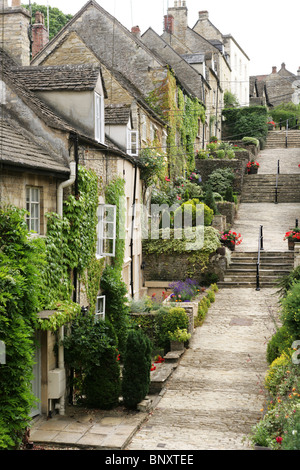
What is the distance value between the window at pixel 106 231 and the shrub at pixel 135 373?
439 centimetres

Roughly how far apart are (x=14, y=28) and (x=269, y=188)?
70.8 ft

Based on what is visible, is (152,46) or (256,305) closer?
(256,305)

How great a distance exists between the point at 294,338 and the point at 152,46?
85.5ft

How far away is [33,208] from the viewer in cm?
1172

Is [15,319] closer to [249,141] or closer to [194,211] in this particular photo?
[194,211]

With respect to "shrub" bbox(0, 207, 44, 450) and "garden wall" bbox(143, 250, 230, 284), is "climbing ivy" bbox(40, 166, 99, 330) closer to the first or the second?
"shrub" bbox(0, 207, 44, 450)

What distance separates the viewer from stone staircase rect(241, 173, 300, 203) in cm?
3328

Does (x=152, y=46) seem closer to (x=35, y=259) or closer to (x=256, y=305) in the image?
(x=256, y=305)

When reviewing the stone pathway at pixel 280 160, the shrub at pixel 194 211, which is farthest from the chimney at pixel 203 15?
the shrub at pixel 194 211

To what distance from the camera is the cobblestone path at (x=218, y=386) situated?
34.0ft

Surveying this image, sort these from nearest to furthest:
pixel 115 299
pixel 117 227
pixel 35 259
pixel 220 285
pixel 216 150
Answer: pixel 35 259 → pixel 115 299 → pixel 117 227 → pixel 220 285 → pixel 216 150

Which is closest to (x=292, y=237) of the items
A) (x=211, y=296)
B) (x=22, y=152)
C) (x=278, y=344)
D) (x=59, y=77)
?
(x=211, y=296)
